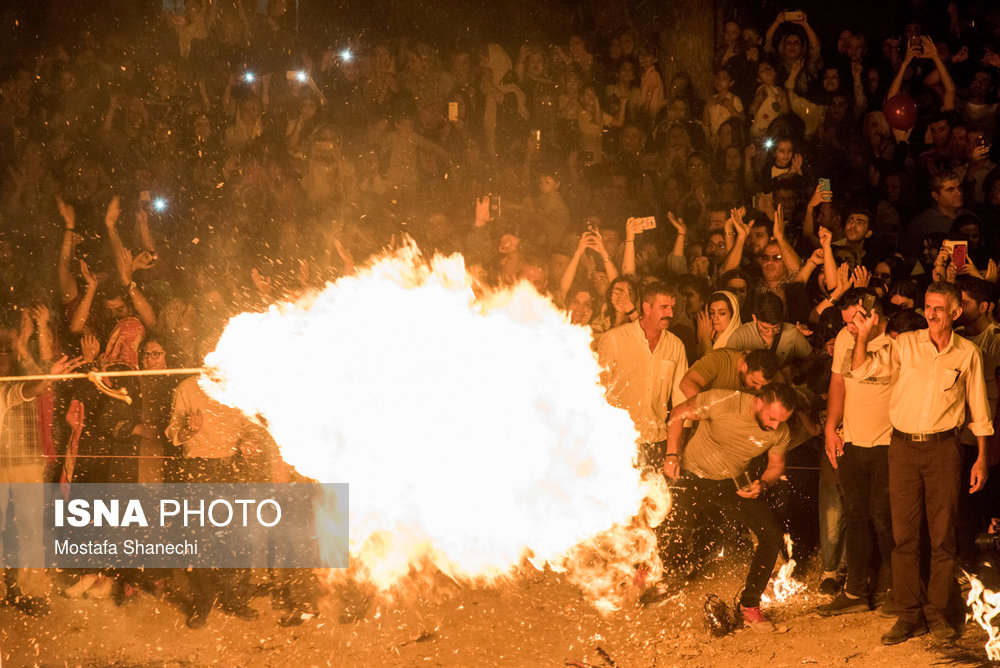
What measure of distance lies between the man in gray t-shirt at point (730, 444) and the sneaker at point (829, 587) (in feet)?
1.67

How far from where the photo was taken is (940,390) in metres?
6.30

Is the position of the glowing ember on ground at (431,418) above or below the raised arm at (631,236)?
below

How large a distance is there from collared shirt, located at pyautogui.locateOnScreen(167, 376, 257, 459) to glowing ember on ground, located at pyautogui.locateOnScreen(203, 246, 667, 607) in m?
0.27

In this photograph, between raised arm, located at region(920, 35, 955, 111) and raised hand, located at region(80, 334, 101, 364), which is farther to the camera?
raised arm, located at region(920, 35, 955, 111)

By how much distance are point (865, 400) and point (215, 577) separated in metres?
4.74

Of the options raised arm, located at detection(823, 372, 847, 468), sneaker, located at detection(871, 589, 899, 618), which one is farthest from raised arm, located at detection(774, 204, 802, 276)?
sneaker, located at detection(871, 589, 899, 618)

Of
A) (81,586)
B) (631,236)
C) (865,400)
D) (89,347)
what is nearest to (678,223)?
(631,236)

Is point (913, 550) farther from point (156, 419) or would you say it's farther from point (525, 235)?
point (156, 419)

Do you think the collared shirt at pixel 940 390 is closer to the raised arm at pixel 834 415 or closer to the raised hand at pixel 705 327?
the raised arm at pixel 834 415

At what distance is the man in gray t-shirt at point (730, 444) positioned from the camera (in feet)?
22.7

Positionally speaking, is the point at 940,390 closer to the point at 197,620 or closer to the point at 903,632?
the point at 903,632

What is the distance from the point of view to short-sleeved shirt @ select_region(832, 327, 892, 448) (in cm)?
671

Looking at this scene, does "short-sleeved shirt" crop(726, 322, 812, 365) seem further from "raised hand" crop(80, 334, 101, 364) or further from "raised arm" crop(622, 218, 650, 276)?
Answer: "raised hand" crop(80, 334, 101, 364)

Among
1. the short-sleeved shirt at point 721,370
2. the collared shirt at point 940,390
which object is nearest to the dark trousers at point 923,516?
the collared shirt at point 940,390
